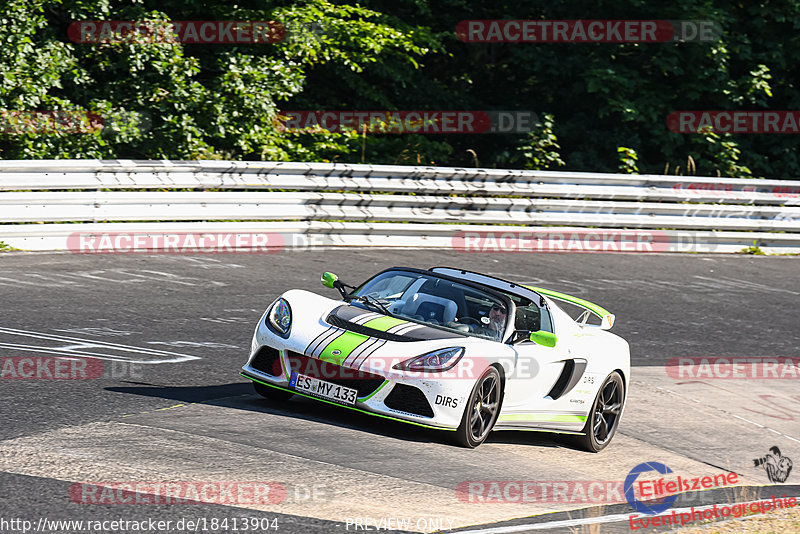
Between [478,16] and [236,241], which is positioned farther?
[478,16]

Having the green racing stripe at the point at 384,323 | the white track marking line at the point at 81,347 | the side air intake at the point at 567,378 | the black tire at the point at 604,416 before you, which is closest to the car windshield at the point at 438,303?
the green racing stripe at the point at 384,323

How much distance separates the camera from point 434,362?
24.6 ft

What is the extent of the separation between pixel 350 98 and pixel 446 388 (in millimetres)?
17223

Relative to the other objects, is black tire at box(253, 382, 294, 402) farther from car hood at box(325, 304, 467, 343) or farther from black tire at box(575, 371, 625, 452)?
black tire at box(575, 371, 625, 452)

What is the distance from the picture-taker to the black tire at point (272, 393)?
8195mm

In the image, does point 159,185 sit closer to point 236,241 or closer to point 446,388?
point 236,241

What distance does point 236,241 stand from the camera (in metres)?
15.8

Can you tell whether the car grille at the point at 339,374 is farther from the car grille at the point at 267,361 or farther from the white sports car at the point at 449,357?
the car grille at the point at 267,361

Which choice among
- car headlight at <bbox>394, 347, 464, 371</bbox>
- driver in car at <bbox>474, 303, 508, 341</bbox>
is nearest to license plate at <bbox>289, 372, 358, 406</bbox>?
car headlight at <bbox>394, 347, 464, 371</bbox>

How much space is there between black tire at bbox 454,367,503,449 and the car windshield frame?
18.3 inches

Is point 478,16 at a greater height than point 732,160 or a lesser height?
greater

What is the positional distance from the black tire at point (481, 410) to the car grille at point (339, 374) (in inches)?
25.1

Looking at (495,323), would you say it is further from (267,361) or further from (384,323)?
(267,361)

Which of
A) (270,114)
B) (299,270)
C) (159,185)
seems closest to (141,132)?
(270,114)
